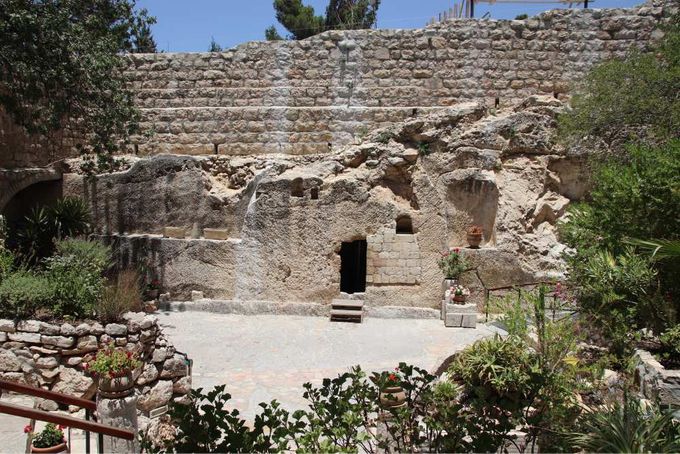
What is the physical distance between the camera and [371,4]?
3170 centimetres

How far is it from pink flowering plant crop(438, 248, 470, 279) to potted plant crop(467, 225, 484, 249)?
1.80 ft

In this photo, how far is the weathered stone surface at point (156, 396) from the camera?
6.69m

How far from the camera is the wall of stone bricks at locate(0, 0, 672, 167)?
558 inches

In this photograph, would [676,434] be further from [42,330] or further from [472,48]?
[472,48]

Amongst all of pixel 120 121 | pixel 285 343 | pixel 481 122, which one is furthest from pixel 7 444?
pixel 481 122

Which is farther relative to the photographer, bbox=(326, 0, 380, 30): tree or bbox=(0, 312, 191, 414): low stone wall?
bbox=(326, 0, 380, 30): tree

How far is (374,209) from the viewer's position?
12367 mm

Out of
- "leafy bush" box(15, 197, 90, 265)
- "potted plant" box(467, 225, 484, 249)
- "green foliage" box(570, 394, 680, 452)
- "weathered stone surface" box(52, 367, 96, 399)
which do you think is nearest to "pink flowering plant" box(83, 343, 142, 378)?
"weathered stone surface" box(52, 367, 96, 399)

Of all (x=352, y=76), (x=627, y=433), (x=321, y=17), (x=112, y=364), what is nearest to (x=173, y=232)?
(x=352, y=76)

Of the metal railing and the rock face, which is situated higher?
the rock face

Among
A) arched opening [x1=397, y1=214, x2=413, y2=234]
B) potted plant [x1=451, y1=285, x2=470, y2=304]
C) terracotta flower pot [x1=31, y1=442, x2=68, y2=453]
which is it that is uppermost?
arched opening [x1=397, y1=214, x2=413, y2=234]

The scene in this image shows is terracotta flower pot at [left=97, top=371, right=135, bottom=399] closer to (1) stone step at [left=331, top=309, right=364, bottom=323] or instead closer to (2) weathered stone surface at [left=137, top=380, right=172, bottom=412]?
(2) weathered stone surface at [left=137, top=380, right=172, bottom=412]

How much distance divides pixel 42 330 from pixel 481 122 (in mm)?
10526

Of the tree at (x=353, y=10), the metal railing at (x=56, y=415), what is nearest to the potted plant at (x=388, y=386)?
the metal railing at (x=56, y=415)
